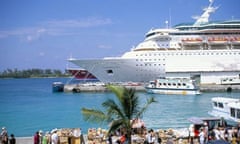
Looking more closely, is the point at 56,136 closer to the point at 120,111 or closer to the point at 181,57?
the point at 120,111

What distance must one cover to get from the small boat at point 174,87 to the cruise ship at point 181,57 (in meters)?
4.62

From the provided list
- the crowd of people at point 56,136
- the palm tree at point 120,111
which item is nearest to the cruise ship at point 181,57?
the crowd of people at point 56,136

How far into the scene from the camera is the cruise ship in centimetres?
5281

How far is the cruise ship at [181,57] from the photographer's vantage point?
52812mm

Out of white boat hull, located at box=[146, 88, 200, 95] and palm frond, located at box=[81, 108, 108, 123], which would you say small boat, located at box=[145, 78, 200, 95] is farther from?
palm frond, located at box=[81, 108, 108, 123]

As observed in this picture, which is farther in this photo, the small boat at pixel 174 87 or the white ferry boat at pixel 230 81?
the white ferry boat at pixel 230 81

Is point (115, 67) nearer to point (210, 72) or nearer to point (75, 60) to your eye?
point (75, 60)

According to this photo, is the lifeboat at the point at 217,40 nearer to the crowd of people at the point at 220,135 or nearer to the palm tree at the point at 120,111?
the crowd of people at the point at 220,135

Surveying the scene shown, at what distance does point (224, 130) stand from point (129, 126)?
3.89 metres

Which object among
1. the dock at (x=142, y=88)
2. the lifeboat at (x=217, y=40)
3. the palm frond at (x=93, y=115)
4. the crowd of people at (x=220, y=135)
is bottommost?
the crowd of people at (x=220, y=135)

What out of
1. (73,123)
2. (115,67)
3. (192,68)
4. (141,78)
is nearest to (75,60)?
(115,67)

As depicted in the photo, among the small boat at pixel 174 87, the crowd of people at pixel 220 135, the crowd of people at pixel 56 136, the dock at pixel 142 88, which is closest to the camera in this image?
the crowd of people at pixel 56 136

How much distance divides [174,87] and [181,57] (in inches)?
317

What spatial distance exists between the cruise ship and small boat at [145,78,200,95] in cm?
462
